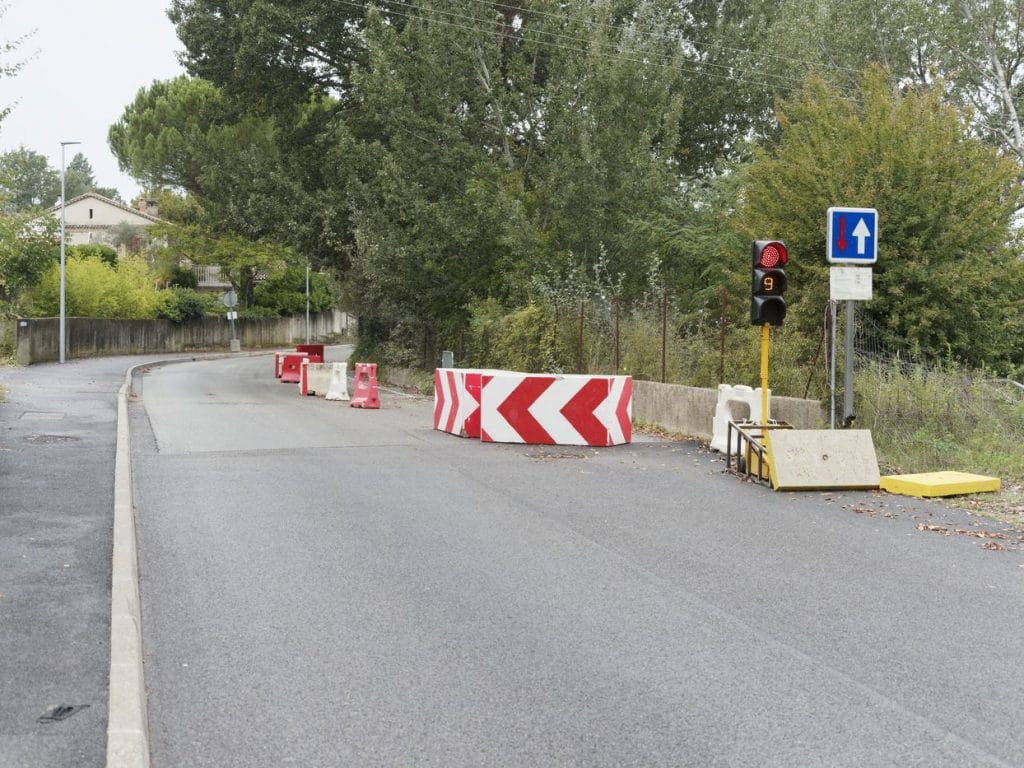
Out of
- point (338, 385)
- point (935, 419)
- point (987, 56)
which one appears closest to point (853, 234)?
point (935, 419)

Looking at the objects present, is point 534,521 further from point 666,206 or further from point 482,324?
point 666,206

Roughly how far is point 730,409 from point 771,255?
3.49m

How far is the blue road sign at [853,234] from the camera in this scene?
1312cm

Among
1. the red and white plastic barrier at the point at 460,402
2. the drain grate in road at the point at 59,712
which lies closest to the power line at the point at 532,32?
the red and white plastic barrier at the point at 460,402

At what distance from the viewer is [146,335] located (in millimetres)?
55312

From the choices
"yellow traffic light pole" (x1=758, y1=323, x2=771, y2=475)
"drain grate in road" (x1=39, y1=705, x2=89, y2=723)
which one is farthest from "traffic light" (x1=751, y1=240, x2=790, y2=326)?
"drain grate in road" (x1=39, y1=705, x2=89, y2=723)

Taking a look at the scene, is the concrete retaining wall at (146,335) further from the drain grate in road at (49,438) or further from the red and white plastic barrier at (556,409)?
the red and white plastic barrier at (556,409)

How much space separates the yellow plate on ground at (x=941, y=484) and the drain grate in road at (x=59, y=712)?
345 inches

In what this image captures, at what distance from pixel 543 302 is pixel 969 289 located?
894 cm

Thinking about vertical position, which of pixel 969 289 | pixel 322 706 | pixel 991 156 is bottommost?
pixel 322 706

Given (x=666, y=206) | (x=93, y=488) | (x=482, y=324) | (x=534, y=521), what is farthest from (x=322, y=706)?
(x=666, y=206)

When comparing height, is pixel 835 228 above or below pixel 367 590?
above

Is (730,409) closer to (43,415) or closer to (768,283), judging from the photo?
(768,283)

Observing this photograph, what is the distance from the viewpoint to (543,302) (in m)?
23.7
